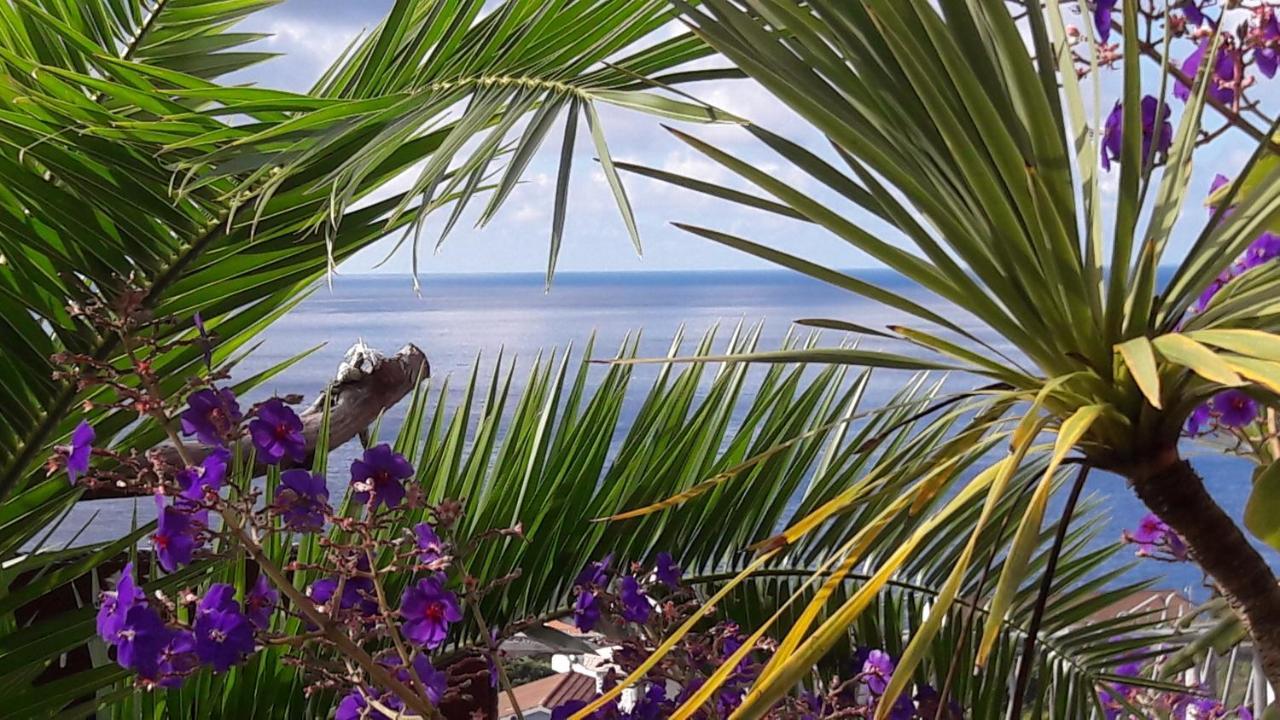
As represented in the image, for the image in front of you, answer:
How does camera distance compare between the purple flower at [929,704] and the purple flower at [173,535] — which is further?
the purple flower at [929,704]

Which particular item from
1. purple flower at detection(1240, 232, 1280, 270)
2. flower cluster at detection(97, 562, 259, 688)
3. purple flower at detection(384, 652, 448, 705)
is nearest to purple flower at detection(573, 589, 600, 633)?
purple flower at detection(384, 652, 448, 705)

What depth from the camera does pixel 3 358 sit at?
1.02 meters

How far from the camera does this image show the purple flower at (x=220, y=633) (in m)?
0.66

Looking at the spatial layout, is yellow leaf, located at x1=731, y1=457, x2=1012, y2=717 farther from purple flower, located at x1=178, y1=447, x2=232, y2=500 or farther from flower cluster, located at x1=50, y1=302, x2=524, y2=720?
purple flower, located at x1=178, y1=447, x2=232, y2=500

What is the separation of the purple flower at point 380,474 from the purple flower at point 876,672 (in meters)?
0.37

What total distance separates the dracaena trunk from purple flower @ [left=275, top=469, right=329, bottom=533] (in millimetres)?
468

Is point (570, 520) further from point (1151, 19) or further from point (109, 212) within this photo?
point (1151, 19)

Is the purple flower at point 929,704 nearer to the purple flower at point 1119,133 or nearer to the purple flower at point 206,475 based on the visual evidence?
the purple flower at point 1119,133

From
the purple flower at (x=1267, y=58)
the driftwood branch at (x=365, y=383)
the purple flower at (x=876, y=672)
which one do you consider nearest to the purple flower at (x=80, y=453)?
the purple flower at (x=876, y=672)

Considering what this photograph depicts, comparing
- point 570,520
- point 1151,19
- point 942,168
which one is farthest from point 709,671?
point 1151,19

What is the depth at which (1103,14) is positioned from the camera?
749mm

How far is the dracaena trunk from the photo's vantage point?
0.54 metres

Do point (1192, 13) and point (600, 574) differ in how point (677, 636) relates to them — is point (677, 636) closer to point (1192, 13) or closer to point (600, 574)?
point (600, 574)

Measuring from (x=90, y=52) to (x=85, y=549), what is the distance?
47cm
